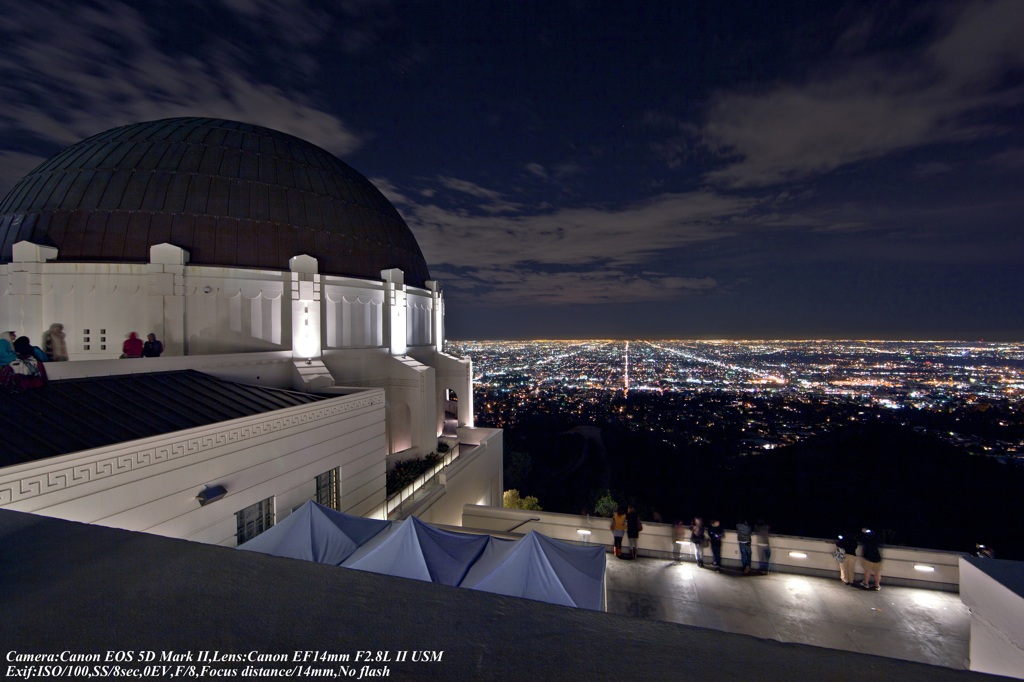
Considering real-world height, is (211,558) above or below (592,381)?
above

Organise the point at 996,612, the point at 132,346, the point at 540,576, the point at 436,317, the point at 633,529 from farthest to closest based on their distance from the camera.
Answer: the point at 436,317
the point at 132,346
the point at 633,529
the point at 540,576
the point at 996,612

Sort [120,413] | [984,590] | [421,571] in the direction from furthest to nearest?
[120,413] → [421,571] → [984,590]

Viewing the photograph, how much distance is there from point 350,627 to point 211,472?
30.7ft

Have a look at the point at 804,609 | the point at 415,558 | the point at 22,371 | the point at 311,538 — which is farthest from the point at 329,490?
the point at 804,609

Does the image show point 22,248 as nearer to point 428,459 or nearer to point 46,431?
point 46,431

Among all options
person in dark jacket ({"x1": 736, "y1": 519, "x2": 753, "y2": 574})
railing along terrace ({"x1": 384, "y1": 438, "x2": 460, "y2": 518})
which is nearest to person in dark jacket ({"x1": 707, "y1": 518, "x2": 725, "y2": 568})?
person in dark jacket ({"x1": 736, "y1": 519, "x2": 753, "y2": 574})

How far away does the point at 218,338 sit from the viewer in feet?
52.6

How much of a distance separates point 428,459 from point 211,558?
1644 cm

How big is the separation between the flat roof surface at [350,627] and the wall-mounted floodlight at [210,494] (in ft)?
25.3

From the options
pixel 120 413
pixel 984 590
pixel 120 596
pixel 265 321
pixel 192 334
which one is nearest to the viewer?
pixel 120 596

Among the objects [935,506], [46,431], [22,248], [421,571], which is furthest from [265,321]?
[935,506]

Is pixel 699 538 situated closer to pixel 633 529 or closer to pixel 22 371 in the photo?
pixel 633 529

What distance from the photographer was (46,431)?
24.5 ft

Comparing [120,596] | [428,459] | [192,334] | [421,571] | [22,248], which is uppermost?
[22,248]
